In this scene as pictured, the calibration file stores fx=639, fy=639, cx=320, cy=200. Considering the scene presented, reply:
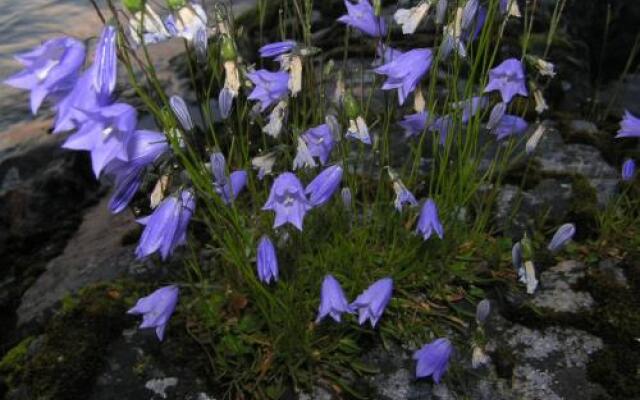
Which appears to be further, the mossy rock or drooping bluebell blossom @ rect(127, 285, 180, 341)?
the mossy rock

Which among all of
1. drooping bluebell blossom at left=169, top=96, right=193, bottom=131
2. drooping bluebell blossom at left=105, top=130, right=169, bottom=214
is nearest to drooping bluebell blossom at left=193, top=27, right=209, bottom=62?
drooping bluebell blossom at left=169, top=96, right=193, bottom=131

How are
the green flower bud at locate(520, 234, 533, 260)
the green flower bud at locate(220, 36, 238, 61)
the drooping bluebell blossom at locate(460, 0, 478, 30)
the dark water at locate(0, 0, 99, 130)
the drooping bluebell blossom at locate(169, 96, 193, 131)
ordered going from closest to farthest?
the green flower bud at locate(220, 36, 238, 61) < the drooping bluebell blossom at locate(169, 96, 193, 131) < the drooping bluebell blossom at locate(460, 0, 478, 30) < the green flower bud at locate(520, 234, 533, 260) < the dark water at locate(0, 0, 99, 130)

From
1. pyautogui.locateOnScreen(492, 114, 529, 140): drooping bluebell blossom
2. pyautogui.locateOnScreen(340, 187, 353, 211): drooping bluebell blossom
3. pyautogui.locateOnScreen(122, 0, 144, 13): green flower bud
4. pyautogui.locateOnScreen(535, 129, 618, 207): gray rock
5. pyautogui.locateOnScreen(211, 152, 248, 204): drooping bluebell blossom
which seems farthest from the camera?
pyautogui.locateOnScreen(535, 129, 618, 207): gray rock

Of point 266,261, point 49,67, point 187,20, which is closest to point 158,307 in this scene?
point 266,261

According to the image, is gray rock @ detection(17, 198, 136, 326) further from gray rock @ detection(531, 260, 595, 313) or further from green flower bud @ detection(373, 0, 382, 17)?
gray rock @ detection(531, 260, 595, 313)

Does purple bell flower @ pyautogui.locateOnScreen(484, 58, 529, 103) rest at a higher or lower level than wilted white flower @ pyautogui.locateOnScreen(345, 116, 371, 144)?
lower

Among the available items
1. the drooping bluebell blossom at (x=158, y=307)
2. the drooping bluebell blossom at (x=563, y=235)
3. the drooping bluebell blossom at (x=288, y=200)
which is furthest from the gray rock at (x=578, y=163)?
the drooping bluebell blossom at (x=158, y=307)

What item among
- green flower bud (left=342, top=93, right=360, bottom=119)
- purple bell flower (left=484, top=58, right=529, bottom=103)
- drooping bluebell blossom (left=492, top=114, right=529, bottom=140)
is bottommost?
drooping bluebell blossom (left=492, top=114, right=529, bottom=140)

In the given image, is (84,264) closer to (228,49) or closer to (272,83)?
(272,83)
